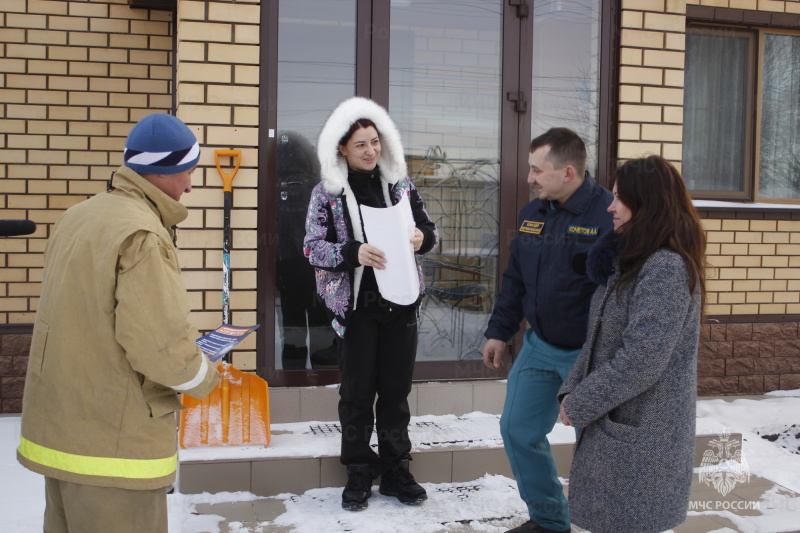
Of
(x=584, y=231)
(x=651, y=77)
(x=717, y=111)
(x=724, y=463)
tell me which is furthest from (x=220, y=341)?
(x=717, y=111)

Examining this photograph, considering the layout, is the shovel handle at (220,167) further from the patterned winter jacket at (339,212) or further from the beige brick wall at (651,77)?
the beige brick wall at (651,77)

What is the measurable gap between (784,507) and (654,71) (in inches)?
108

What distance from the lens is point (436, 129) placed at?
15.4 feet

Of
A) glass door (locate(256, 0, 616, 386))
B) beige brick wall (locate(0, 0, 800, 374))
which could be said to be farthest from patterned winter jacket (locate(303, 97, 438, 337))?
Result: beige brick wall (locate(0, 0, 800, 374))

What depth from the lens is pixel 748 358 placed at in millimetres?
5551

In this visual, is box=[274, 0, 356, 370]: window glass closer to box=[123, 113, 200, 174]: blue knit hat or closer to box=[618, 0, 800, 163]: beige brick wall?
box=[618, 0, 800, 163]: beige brick wall

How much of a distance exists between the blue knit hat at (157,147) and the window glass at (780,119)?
5147 mm

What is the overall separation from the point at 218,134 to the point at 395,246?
58.7 inches

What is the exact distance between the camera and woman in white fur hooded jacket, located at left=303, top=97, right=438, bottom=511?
3332mm

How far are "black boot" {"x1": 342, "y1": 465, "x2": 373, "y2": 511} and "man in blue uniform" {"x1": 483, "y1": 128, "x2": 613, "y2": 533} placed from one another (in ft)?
2.51

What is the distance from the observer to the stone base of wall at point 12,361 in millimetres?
4977

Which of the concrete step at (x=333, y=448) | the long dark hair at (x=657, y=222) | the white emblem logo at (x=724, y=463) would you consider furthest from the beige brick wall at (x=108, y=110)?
the long dark hair at (x=657, y=222)

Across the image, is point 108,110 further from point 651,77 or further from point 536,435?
point 536,435

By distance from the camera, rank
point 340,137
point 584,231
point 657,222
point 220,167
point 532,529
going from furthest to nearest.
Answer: point 220,167 → point 340,137 → point 532,529 → point 584,231 → point 657,222
